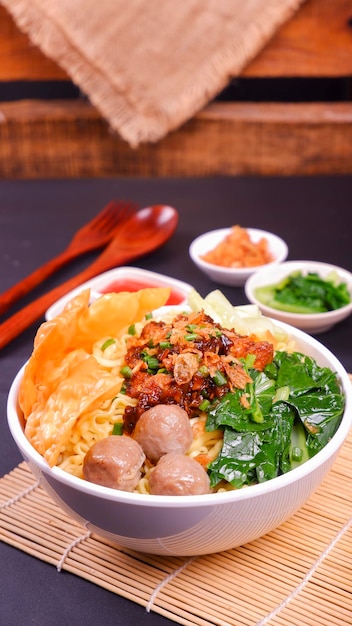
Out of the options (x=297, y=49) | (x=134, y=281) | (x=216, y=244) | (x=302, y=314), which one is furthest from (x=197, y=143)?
(x=302, y=314)

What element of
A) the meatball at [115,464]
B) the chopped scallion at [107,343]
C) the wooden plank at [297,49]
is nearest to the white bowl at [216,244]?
the chopped scallion at [107,343]

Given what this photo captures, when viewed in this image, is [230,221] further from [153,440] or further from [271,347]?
[153,440]

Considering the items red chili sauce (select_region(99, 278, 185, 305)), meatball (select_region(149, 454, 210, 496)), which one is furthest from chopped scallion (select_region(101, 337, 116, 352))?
red chili sauce (select_region(99, 278, 185, 305))

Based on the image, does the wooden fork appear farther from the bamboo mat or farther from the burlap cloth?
the burlap cloth

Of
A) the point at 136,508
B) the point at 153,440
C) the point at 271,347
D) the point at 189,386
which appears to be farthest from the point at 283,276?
the point at 136,508

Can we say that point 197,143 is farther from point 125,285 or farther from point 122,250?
point 125,285

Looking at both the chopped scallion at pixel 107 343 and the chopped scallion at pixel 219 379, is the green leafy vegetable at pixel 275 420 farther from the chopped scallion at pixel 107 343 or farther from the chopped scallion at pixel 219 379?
the chopped scallion at pixel 107 343
